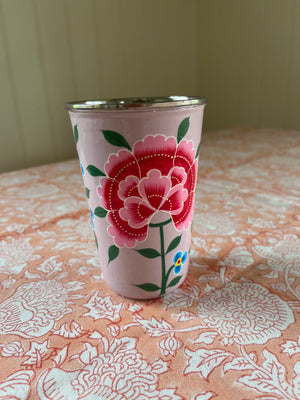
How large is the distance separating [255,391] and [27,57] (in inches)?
46.7

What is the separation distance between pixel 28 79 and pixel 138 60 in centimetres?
48

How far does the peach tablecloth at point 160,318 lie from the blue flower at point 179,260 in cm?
3

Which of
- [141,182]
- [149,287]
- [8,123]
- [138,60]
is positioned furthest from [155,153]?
[138,60]

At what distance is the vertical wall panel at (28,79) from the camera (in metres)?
1.07

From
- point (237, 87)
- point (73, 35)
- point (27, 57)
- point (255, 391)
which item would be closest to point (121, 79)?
point (73, 35)

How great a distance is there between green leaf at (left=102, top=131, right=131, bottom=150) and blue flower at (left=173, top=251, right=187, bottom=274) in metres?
0.13

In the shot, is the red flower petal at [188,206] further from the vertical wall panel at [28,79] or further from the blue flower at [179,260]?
the vertical wall panel at [28,79]

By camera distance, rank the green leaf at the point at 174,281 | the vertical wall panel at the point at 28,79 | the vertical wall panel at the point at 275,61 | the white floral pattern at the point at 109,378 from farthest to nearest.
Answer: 1. the vertical wall panel at the point at 275,61
2. the vertical wall panel at the point at 28,79
3. the green leaf at the point at 174,281
4. the white floral pattern at the point at 109,378

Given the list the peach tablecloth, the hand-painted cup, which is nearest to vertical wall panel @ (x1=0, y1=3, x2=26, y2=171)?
the peach tablecloth

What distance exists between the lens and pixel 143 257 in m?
0.32

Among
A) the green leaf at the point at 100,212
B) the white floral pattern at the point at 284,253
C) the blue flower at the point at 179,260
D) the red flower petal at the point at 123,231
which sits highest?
the green leaf at the point at 100,212

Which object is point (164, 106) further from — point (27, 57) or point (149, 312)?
point (27, 57)

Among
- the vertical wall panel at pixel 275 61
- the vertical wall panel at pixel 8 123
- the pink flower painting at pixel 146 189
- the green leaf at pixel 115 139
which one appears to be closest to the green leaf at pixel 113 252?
the pink flower painting at pixel 146 189

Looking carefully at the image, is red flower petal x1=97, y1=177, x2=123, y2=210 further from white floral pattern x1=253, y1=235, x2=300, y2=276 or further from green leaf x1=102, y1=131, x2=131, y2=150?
white floral pattern x1=253, y1=235, x2=300, y2=276
